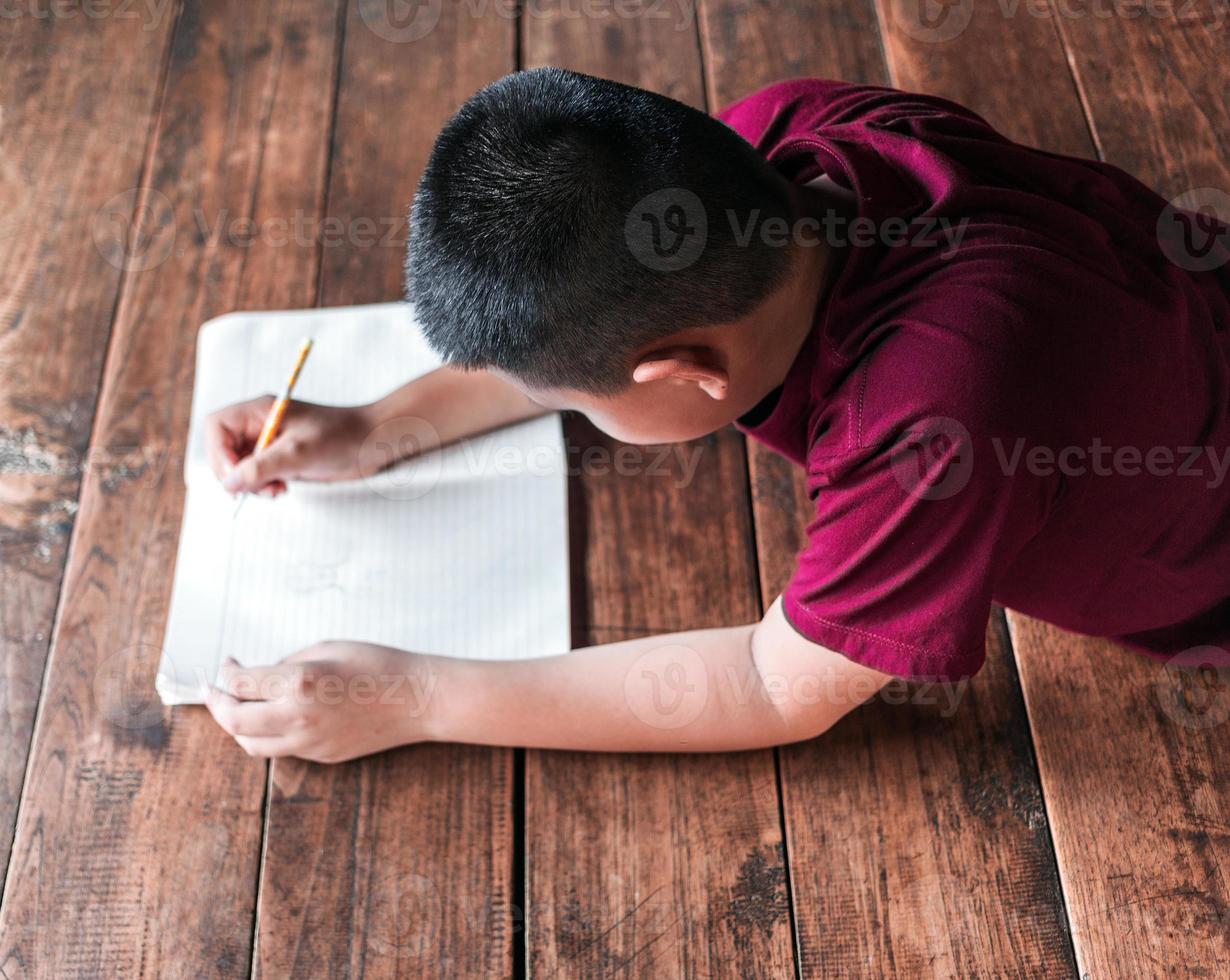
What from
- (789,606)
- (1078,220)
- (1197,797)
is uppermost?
(1078,220)

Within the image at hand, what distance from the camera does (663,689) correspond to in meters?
0.81

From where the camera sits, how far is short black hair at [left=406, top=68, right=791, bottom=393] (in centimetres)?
60

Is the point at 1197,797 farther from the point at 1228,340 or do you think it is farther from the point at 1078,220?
the point at 1078,220

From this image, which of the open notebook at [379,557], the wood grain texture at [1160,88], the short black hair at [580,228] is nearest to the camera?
the short black hair at [580,228]

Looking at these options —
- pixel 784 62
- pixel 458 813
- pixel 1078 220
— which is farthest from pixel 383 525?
pixel 784 62

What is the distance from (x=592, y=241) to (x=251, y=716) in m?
0.46

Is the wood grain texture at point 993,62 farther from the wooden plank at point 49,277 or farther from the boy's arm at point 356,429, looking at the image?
the wooden plank at point 49,277

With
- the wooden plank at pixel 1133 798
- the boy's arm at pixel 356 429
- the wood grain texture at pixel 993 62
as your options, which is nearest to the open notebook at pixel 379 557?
the boy's arm at pixel 356 429

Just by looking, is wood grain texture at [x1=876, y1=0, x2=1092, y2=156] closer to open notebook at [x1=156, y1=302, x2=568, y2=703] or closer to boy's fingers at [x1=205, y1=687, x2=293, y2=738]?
open notebook at [x1=156, y1=302, x2=568, y2=703]

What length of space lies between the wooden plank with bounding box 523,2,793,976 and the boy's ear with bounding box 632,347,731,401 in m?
0.29

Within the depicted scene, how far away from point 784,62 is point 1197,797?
832mm

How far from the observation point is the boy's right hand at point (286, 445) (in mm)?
922

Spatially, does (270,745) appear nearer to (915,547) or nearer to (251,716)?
(251,716)

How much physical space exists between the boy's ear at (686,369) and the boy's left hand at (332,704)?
319mm
